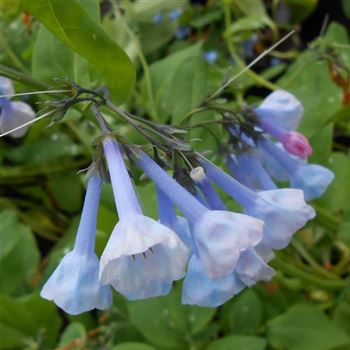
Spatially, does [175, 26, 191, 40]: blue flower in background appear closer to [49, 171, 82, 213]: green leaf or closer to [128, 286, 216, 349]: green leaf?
[49, 171, 82, 213]: green leaf

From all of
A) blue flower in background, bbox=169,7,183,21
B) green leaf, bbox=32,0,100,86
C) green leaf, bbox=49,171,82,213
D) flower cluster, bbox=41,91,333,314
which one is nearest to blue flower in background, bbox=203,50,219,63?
blue flower in background, bbox=169,7,183,21

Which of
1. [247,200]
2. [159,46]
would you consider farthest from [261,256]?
[159,46]

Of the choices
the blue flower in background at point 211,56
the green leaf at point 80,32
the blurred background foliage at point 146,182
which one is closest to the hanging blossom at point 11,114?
the blurred background foliage at point 146,182

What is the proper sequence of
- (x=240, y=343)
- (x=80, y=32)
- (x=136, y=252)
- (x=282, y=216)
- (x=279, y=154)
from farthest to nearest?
(x=240, y=343), (x=279, y=154), (x=80, y=32), (x=282, y=216), (x=136, y=252)

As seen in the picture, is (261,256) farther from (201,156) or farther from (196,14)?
(196,14)

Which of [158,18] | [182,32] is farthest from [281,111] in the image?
[182,32]

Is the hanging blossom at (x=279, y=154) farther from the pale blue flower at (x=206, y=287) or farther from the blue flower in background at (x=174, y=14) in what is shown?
the blue flower in background at (x=174, y=14)

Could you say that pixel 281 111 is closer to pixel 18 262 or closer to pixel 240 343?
pixel 240 343
